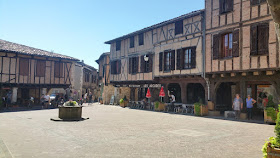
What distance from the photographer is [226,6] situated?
47.3 feet

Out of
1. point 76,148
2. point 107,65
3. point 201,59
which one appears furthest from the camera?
point 107,65

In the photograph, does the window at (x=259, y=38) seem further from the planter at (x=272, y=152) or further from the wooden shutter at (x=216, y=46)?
the planter at (x=272, y=152)

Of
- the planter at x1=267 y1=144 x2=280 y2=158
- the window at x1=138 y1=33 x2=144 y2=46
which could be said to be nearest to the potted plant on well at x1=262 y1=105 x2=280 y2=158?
the planter at x1=267 y1=144 x2=280 y2=158

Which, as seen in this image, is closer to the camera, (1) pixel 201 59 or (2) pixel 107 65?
(1) pixel 201 59

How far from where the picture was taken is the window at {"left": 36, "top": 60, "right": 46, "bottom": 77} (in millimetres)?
24362

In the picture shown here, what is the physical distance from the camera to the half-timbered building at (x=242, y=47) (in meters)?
12.2

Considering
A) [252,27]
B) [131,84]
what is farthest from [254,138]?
[131,84]

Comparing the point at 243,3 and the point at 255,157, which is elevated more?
the point at 243,3

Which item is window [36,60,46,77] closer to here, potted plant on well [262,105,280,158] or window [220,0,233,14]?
window [220,0,233,14]

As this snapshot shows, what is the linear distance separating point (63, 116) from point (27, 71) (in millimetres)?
14160

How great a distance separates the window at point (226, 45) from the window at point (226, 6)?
4.85 feet

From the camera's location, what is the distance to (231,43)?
1427cm

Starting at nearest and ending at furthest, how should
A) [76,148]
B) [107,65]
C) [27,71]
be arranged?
[76,148] < [27,71] < [107,65]

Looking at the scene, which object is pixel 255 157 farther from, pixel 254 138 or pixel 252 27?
pixel 252 27
